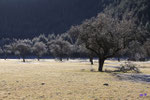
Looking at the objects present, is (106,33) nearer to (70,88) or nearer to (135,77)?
(135,77)

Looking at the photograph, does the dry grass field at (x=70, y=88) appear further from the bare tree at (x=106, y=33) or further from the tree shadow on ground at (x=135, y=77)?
the bare tree at (x=106, y=33)

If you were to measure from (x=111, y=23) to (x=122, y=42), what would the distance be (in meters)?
3.69

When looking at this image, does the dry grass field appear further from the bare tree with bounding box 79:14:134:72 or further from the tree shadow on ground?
the bare tree with bounding box 79:14:134:72

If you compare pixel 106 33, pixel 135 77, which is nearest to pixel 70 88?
pixel 135 77

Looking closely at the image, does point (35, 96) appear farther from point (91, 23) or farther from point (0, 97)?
point (91, 23)

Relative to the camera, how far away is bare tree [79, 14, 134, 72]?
36781mm

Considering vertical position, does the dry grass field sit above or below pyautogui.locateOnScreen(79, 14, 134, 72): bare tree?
below

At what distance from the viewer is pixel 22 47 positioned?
398ft

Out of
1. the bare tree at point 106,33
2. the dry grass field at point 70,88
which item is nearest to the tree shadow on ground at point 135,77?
the dry grass field at point 70,88

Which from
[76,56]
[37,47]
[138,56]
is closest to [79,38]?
[138,56]

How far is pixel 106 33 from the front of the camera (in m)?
36.8

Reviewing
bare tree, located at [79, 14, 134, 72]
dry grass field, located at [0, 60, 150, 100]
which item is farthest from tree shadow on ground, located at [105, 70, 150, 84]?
bare tree, located at [79, 14, 134, 72]

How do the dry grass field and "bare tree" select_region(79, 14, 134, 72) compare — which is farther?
"bare tree" select_region(79, 14, 134, 72)

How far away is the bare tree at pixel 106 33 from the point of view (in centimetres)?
3678
